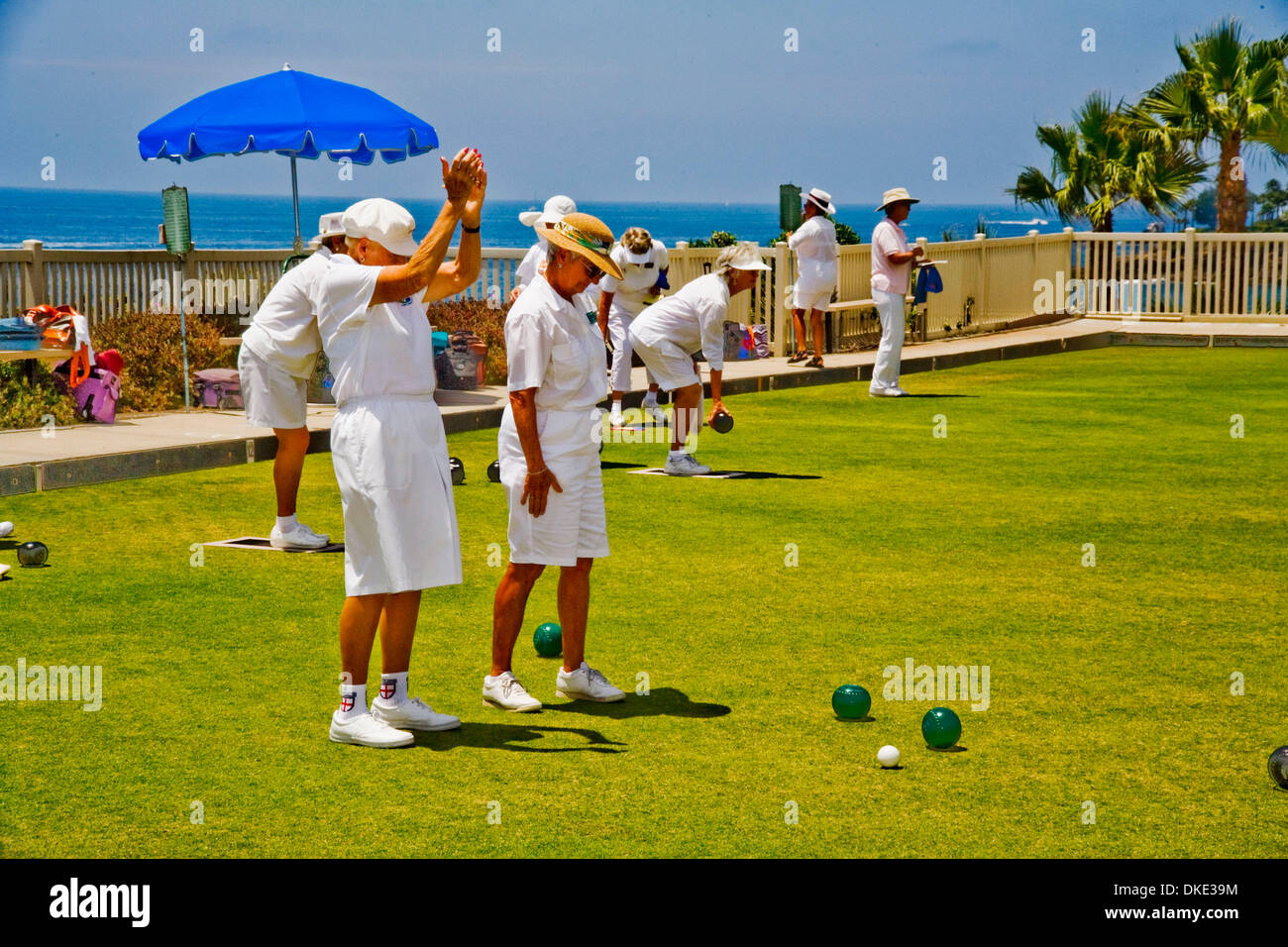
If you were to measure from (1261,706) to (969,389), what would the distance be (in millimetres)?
11816

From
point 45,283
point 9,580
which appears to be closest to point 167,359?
point 45,283

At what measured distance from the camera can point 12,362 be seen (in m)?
13.9

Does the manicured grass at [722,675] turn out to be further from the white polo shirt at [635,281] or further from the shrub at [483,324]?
the shrub at [483,324]

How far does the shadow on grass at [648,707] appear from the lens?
596 centimetres

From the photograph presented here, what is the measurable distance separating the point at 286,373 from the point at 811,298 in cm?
1094

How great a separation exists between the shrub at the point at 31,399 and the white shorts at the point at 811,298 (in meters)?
8.70

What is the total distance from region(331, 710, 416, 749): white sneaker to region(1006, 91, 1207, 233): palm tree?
29.5m

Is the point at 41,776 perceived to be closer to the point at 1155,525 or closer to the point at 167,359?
the point at 1155,525

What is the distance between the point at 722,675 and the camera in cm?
648

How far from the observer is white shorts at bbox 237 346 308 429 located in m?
9.15

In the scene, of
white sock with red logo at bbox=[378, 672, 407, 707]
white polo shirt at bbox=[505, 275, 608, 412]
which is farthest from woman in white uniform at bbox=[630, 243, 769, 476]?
white sock with red logo at bbox=[378, 672, 407, 707]

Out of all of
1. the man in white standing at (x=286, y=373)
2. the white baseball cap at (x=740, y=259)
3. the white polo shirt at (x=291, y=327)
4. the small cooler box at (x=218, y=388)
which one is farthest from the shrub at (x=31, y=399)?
the white baseball cap at (x=740, y=259)
